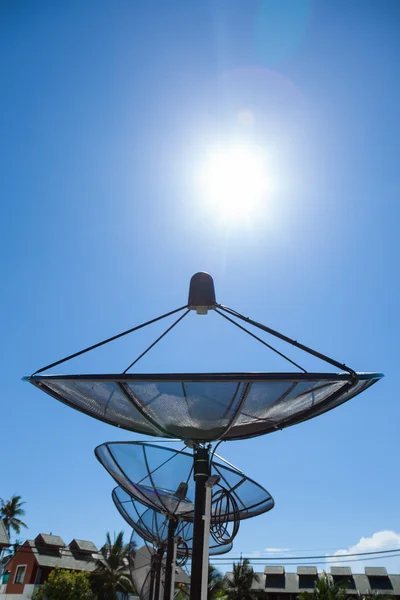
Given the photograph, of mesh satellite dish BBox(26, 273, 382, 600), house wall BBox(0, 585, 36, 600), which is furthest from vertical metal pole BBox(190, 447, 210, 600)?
house wall BBox(0, 585, 36, 600)

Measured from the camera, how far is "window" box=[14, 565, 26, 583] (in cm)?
4732

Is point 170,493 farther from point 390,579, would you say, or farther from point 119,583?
point 390,579

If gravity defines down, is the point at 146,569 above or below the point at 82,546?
below

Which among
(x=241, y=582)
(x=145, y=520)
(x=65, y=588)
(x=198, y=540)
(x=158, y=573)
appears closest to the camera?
(x=198, y=540)

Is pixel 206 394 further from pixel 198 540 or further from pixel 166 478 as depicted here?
pixel 166 478

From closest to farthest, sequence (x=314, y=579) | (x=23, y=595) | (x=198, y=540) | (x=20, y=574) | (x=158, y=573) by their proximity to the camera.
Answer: (x=198, y=540) < (x=158, y=573) < (x=23, y=595) < (x=20, y=574) < (x=314, y=579)

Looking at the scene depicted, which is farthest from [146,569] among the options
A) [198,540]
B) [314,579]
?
[314,579]

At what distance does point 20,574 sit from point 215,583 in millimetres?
18486

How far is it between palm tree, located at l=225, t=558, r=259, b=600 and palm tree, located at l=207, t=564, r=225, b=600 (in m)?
2.14

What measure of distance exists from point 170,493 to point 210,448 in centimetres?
533

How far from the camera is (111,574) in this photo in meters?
45.9

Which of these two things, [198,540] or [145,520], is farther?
[145,520]

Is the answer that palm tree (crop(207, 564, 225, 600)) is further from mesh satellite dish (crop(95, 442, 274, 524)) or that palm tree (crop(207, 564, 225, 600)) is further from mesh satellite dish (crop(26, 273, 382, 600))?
mesh satellite dish (crop(26, 273, 382, 600))

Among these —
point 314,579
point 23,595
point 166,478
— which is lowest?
point 166,478
